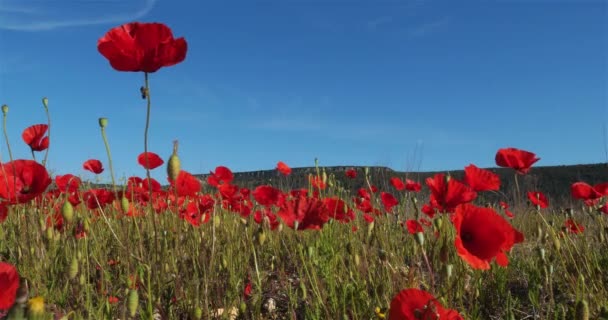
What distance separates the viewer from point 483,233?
1.51m

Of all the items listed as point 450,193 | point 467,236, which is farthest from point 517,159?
point 467,236

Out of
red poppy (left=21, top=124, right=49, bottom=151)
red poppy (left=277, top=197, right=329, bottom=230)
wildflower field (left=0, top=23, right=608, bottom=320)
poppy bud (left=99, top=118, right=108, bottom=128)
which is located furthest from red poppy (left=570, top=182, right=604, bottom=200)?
red poppy (left=21, top=124, right=49, bottom=151)

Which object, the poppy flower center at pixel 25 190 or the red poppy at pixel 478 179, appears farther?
the red poppy at pixel 478 179

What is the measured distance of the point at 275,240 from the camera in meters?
3.51

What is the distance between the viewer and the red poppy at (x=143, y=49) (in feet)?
5.16

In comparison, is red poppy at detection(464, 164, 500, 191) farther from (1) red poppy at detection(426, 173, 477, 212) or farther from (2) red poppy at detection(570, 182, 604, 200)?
(2) red poppy at detection(570, 182, 604, 200)

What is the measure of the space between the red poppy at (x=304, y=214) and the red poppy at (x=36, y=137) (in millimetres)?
1349

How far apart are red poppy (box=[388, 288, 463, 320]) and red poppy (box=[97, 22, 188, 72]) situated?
38.9 inches

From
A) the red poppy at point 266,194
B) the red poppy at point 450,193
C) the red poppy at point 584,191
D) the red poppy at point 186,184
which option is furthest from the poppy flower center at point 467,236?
the red poppy at point 584,191

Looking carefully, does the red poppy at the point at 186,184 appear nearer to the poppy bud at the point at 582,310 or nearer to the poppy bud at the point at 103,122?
the poppy bud at the point at 103,122

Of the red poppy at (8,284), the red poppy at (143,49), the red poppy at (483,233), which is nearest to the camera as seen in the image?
→ the red poppy at (8,284)

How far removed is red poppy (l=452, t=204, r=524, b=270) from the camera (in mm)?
1438

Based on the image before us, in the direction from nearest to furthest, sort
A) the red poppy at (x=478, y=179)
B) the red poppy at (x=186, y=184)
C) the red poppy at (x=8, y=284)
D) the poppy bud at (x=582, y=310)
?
the red poppy at (x=8, y=284), the poppy bud at (x=582, y=310), the red poppy at (x=478, y=179), the red poppy at (x=186, y=184)

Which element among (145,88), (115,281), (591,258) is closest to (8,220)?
(115,281)
